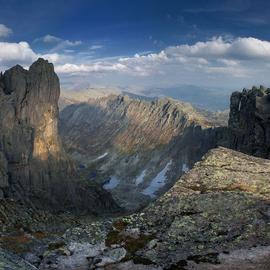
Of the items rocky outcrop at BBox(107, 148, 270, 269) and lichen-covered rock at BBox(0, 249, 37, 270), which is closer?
lichen-covered rock at BBox(0, 249, 37, 270)

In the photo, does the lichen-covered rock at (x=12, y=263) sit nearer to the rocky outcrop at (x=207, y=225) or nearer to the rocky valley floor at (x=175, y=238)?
the rocky valley floor at (x=175, y=238)

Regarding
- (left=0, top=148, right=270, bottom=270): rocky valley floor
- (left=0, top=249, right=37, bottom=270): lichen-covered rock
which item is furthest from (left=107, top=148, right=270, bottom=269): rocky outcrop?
(left=0, top=249, right=37, bottom=270): lichen-covered rock

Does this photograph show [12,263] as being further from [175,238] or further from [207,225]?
[207,225]

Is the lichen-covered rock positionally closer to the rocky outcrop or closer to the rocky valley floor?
the rocky valley floor

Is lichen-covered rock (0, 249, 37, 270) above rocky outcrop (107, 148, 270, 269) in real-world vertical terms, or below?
below

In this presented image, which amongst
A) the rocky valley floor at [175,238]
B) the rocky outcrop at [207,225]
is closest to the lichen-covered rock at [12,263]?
the rocky valley floor at [175,238]

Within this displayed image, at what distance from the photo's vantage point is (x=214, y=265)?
2838 cm

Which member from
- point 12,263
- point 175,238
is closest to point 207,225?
point 175,238

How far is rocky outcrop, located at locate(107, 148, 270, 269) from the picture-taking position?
29.5 meters

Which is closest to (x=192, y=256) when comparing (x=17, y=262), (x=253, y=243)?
(x=253, y=243)

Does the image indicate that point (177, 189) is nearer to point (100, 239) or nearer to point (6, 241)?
point (100, 239)

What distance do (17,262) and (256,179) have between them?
79.5 feet

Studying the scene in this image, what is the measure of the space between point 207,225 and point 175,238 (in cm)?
295

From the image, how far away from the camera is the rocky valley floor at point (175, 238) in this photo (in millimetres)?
29453
